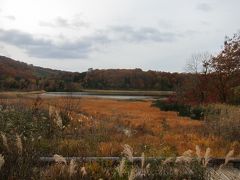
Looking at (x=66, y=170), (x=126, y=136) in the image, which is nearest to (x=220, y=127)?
(x=126, y=136)

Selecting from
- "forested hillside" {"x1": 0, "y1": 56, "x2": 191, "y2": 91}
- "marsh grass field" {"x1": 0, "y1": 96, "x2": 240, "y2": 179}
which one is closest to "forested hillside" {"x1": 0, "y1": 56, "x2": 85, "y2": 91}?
"forested hillside" {"x1": 0, "y1": 56, "x2": 191, "y2": 91}

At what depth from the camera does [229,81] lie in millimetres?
43438

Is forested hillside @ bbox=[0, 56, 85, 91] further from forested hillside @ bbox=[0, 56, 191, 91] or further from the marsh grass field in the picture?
the marsh grass field

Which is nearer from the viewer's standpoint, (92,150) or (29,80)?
(92,150)

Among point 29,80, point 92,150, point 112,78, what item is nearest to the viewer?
point 92,150

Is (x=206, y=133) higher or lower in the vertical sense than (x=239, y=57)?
lower

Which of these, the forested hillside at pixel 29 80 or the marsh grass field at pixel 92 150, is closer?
the marsh grass field at pixel 92 150

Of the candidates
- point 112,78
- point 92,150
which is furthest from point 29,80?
point 92,150

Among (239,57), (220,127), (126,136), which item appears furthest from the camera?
(239,57)

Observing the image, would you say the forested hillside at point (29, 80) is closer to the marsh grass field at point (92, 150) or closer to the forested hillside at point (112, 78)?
the forested hillside at point (112, 78)

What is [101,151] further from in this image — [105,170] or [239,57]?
[239,57]

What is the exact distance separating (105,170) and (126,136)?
6398 mm

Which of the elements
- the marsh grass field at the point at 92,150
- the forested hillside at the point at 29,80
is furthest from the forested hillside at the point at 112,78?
the marsh grass field at the point at 92,150

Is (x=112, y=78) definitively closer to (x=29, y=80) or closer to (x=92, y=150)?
(x=29, y=80)
